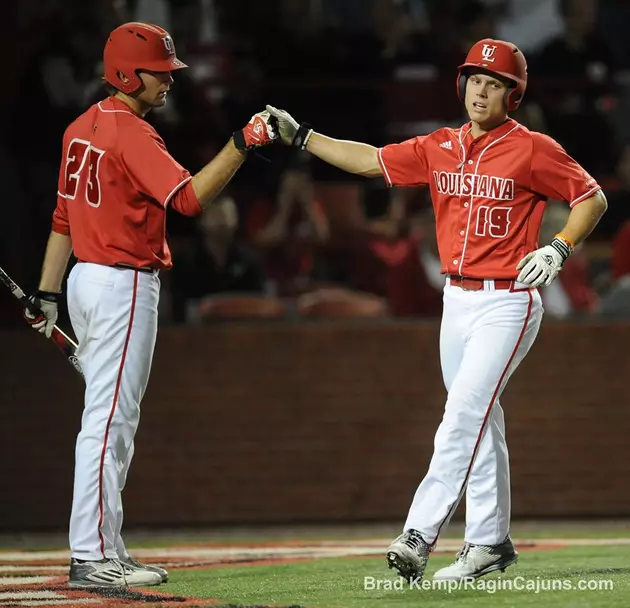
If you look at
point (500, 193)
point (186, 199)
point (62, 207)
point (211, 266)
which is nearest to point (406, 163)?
point (500, 193)

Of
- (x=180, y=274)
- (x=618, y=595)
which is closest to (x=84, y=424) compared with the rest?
(x=618, y=595)

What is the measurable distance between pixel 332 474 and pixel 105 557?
3.64 metres

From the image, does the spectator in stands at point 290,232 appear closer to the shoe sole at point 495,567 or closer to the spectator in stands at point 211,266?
the spectator in stands at point 211,266

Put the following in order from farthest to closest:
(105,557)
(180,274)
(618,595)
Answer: (180,274), (105,557), (618,595)

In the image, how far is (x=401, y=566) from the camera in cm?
474

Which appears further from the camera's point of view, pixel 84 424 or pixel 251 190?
pixel 251 190

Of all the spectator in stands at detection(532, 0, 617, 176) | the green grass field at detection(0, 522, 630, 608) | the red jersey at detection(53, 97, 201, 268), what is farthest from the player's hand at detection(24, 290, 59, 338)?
the spectator in stands at detection(532, 0, 617, 176)

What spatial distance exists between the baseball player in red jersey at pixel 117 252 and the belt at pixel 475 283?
0.89 meters

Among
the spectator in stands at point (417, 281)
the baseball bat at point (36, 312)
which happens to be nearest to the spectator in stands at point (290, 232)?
the spectator in stands at point (417, 281)

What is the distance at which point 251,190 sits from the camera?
8891mm

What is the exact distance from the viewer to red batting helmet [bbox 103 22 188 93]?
5.13 m

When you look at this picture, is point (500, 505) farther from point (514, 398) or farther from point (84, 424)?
point (514, 398)

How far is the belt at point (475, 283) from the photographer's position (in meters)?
5.01

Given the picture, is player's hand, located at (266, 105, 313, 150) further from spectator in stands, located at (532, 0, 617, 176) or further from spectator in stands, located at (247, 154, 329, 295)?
spectator in stands, located at (532, 0, 617, 176)
